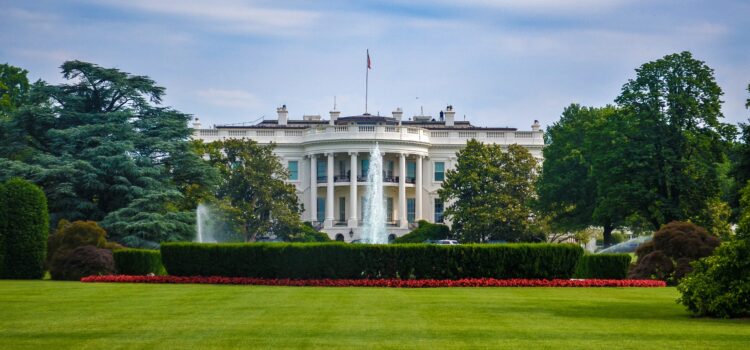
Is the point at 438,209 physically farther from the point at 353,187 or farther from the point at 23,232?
the point at 23,232

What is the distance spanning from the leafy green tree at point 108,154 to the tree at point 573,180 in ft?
66.1

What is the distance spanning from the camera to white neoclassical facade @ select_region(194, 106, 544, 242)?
8119 centimetres

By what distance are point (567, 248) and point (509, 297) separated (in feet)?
25.9

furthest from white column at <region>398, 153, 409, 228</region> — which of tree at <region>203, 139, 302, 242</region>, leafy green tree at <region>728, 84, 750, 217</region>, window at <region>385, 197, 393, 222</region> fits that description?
leafy green tree at <region>728, 84, 750, 217</region>

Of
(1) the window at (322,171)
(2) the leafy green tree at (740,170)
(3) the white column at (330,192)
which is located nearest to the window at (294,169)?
(1) the window at (322,171)

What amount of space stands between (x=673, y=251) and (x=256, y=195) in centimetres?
3634

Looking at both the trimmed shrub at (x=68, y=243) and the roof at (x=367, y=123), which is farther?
the roof at (x=367, y=123)

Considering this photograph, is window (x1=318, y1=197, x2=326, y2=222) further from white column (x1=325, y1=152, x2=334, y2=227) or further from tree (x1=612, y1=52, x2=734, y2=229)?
tree (x1=612, y1=52, x2=734, y2=229)

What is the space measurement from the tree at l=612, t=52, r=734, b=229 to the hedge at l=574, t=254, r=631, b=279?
43.5 ft

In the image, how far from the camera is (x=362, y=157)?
83438 mm

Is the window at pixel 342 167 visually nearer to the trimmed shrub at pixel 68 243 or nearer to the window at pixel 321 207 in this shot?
the window at pixel 321 207

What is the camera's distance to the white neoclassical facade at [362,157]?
81.2 metres

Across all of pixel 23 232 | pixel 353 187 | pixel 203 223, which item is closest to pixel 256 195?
pixel 203 223

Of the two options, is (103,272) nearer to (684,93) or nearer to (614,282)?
(614,282)
